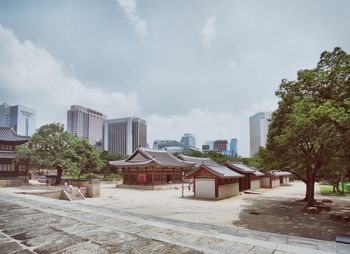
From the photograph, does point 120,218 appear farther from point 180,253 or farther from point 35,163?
point 35,163

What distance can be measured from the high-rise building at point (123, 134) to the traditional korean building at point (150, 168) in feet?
463

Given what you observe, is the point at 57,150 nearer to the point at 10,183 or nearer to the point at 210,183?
the point at 10,183

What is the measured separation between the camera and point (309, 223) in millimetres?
14461

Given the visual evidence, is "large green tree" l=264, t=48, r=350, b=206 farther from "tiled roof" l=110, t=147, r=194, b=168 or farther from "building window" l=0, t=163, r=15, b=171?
"building window" l=0, t=163, r=15, b=171

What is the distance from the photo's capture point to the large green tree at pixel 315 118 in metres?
12.3

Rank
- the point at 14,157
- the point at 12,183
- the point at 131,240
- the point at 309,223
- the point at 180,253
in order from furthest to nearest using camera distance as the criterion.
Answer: the point at 14,157 → the point at 12,183 → the point at 309,223 → the point at 131,240 → the point at 180,253

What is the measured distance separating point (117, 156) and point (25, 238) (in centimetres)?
6018

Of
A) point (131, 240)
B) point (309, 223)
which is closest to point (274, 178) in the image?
point (309, 223)

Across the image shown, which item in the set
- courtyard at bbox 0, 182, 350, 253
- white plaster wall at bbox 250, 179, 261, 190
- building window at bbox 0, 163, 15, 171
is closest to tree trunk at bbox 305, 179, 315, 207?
courtyard at bbox 0, 182, 350, 253

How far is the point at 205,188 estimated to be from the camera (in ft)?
85.6

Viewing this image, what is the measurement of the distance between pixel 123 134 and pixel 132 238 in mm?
184694

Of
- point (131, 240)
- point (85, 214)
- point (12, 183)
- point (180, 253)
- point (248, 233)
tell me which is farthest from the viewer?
point (12, 183)

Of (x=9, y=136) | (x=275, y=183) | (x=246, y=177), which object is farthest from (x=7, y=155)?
(x=275, y=183)

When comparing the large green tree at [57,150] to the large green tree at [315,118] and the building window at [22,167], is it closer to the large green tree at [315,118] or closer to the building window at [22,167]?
the building window at [22,167]
